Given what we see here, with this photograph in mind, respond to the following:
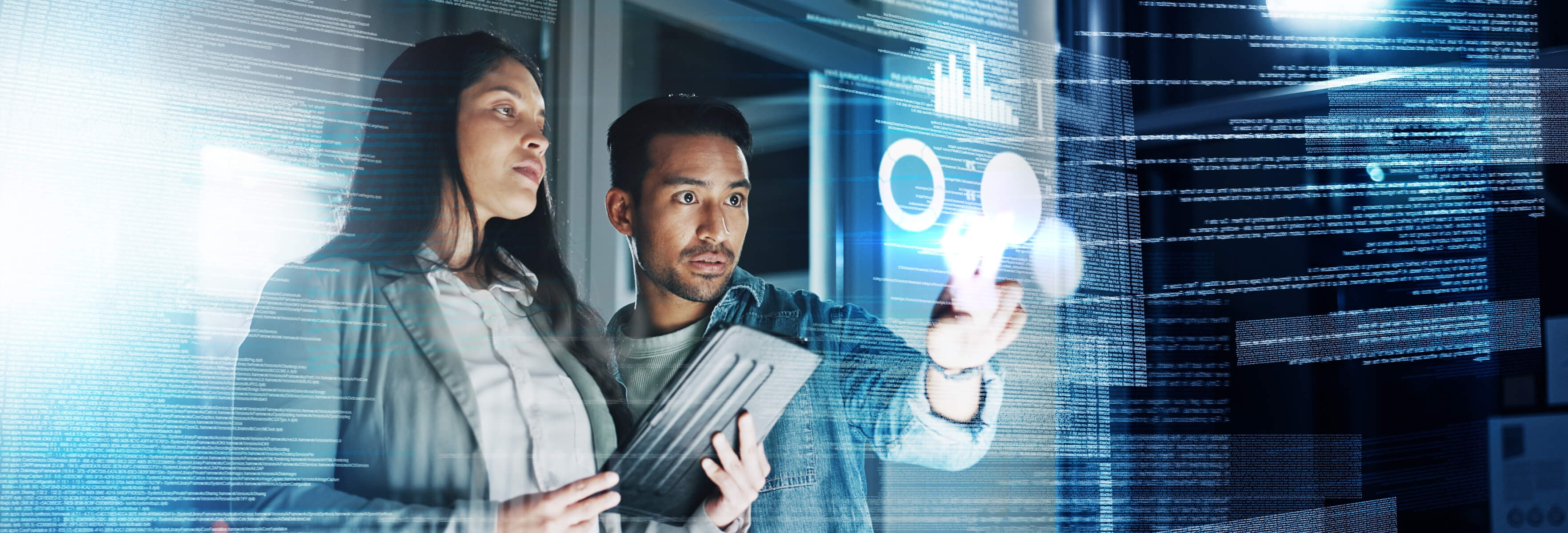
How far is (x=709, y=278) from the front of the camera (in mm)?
1145

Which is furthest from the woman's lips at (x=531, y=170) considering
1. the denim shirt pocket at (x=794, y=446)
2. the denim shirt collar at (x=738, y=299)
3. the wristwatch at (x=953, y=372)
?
the wristwatch at (x=953, y=372)

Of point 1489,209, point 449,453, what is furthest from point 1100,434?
point 449,453

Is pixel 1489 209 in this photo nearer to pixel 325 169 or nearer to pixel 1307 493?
pixel 1307 493

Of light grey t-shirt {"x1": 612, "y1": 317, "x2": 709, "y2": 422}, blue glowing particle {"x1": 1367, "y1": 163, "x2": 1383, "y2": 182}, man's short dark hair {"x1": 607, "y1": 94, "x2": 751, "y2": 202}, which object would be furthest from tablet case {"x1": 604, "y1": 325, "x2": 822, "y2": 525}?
blue glowing particle {"x1": 1367, "y1": 163, "x2": 1383, "y2": 182}

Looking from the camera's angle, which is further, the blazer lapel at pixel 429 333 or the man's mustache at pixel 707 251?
the man's mustache at pixel 707 251

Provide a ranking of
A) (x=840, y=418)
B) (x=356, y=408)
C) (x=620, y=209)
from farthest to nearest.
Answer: (x=840, y=418) → (x=620, y=209) → (x=356, y=408)

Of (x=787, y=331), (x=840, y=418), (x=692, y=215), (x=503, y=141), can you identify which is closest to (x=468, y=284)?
(x=503, y=141)

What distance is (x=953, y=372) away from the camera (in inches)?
50.0

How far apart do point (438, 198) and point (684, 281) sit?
0.30 m

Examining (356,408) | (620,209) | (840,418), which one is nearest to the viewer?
(356,408)

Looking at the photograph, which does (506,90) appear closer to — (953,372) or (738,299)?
(738,299)

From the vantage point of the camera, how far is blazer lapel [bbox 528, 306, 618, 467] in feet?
3.50

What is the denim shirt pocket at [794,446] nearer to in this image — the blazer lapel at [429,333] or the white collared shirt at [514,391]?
the white collared shirt at [514,391]

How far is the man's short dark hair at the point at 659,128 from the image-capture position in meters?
1.10
